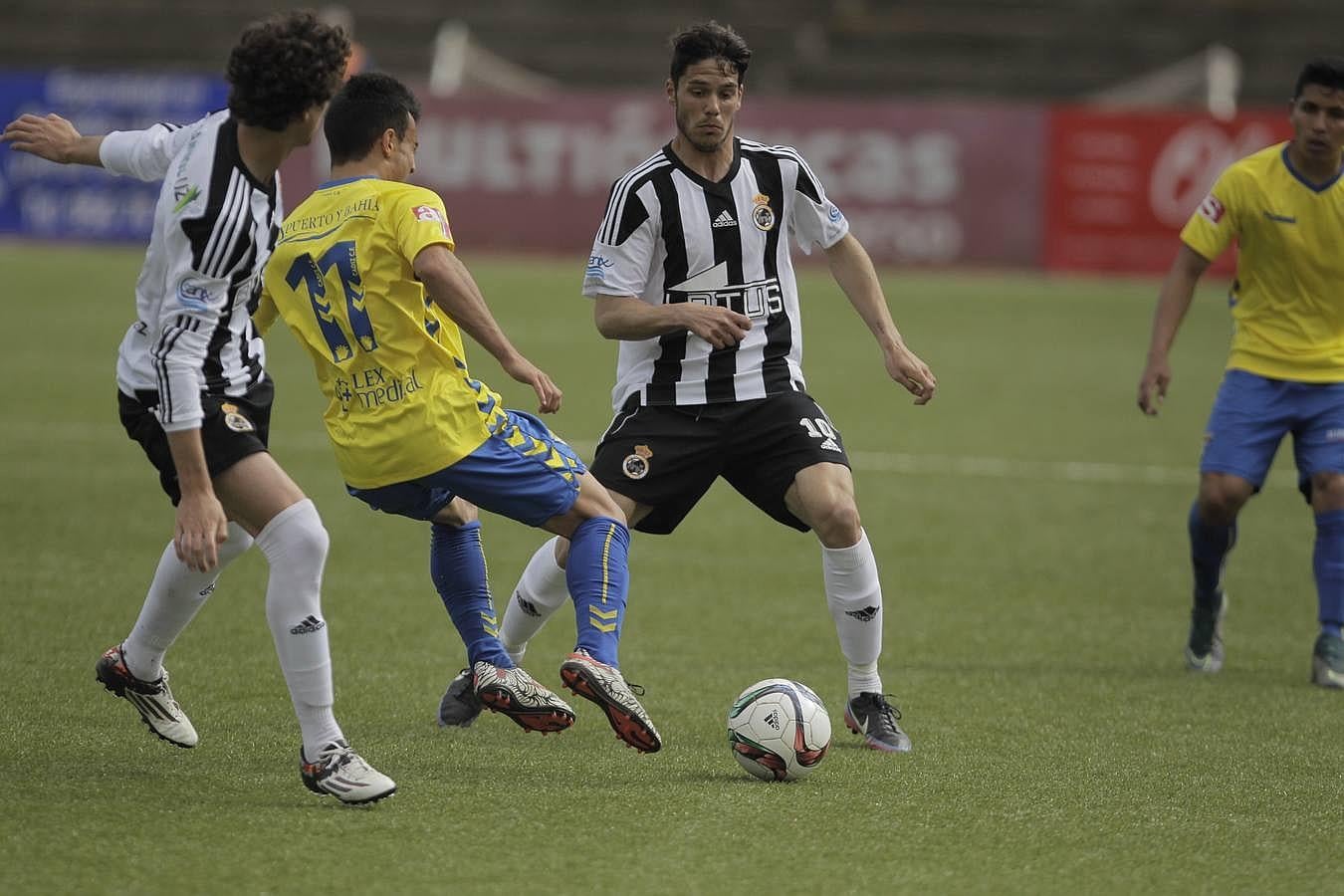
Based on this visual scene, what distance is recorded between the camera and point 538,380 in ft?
15.6

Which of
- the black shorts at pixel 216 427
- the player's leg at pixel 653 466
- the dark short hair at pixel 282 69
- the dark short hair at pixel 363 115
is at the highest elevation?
the dark short hair at pixel 282 69

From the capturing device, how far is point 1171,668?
6.96 m

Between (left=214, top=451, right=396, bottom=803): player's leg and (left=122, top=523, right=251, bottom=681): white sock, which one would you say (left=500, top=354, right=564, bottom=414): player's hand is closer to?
(left=214, top=451, right=396, bottom=803): player's leg

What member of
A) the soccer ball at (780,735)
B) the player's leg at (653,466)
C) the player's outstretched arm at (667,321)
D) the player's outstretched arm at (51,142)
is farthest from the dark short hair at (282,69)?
the soccer ball at (780,735)

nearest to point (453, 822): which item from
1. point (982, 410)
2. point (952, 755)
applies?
point (952, 755)

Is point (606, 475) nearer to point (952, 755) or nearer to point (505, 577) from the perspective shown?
point (952, 755)

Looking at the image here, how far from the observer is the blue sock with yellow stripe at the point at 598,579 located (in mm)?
5031

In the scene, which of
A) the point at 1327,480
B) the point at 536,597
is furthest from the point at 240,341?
the point at 1327,480

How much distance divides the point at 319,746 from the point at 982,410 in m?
9.79

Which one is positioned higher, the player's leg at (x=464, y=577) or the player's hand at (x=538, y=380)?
the player's hand at (x=538, y=380)

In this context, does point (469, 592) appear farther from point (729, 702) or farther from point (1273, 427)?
point (1273, 427)

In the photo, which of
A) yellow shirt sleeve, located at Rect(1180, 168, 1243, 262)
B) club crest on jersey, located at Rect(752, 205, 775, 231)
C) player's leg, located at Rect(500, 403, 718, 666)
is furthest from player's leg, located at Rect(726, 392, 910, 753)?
yellow shirt sleeve, located at Rect(1180, 168, 1243, 262)

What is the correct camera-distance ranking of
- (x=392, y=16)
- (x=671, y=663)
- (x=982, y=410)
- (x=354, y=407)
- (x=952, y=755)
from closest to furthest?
1. (x=354, y=407)
2. (x=952, y=755)
3. (x=671, y=663)
4. (x=982, y=410)
5. (x=392, y=16)

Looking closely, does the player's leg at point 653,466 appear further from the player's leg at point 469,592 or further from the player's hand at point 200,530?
the player's hand at point 200,530
